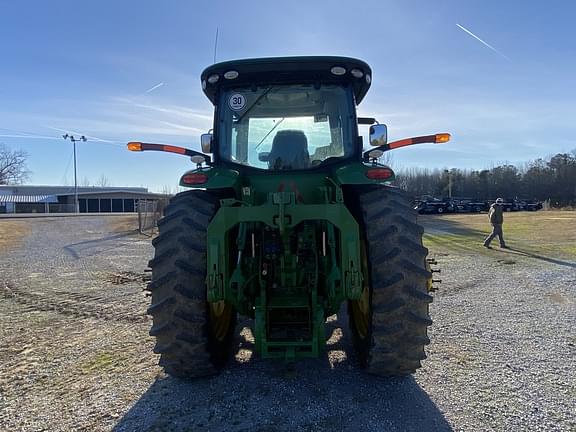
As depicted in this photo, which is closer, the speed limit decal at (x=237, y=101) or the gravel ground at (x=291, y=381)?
the gravel ground at (x=291, y=381)

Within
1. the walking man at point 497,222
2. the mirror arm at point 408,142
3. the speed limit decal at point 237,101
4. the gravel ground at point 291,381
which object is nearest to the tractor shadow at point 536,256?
the walking man at point 497,222

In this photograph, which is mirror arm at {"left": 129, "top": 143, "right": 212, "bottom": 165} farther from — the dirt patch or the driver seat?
the dirt patch

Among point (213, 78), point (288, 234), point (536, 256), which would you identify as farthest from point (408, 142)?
point (536, 256)

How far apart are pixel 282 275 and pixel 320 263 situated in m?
0.32

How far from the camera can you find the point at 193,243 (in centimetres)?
347

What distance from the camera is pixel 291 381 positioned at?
3662 mm

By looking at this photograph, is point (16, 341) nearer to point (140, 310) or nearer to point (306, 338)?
point (140, 310)

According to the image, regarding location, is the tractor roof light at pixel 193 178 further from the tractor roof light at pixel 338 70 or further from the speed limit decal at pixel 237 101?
the tractor roof light at pixel 338 70

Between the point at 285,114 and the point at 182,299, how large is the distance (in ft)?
6.61

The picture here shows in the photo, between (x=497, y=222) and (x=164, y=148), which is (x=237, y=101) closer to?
(x=164, y=148)

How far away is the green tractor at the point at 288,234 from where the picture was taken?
10.7ft

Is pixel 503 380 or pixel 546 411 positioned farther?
pixel 503 380

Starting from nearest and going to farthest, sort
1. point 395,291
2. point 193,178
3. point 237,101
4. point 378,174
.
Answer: point 395,291, point 378,174, point 193,178, point 237,101

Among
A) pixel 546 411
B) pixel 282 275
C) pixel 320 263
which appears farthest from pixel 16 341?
pixel 546 411
